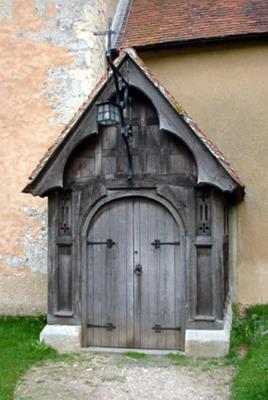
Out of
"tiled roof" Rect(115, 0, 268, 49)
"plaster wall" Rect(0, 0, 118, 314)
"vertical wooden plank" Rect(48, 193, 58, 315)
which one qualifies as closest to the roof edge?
"tiled roof" Rect(115, 0, 268, 49)

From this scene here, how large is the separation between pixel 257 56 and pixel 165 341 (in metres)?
5.95

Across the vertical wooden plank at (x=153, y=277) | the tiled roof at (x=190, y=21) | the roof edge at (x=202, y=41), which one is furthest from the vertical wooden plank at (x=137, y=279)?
the tiled roof at (x=190, y=21)

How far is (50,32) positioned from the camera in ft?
33.4

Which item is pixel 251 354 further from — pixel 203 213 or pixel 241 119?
pixel 241 119

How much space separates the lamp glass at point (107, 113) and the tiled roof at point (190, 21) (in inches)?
158

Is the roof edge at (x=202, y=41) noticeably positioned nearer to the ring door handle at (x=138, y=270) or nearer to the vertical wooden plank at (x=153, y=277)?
the vertical wooden plank at (x=153, y=277)

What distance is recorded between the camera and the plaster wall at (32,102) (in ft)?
32.8

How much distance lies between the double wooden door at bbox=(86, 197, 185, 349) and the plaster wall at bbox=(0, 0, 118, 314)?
256cm

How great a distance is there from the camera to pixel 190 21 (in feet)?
35.0

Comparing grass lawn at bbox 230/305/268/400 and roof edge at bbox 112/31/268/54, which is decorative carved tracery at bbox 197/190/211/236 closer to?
grass lawn at bbox 230/305/268/400

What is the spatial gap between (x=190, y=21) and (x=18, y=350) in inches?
293

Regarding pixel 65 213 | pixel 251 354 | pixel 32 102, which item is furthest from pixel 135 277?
pixel 32 102

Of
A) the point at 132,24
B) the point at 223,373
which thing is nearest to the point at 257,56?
the point at 132,24

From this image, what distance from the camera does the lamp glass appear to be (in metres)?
6.86
